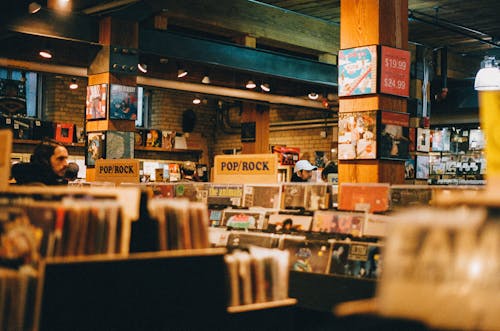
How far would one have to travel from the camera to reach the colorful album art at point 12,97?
12.8 metres

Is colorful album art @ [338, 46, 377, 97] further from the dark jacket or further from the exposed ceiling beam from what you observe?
the exposed ceiling beam

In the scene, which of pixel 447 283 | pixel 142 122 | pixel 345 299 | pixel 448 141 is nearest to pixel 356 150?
pixel 345 299

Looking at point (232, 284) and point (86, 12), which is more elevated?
point (86, 12)

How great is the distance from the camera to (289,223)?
514cm

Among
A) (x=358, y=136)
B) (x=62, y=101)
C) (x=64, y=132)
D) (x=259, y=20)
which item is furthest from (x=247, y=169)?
(x=62, y=101)

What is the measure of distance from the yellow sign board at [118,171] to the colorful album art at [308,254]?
2780 mm

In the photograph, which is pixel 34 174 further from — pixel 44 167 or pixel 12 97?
pixel 12 97

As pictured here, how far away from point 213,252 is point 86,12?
6.71 meters

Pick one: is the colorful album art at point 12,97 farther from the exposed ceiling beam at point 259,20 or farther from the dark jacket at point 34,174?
the dark jacket at point 34,174

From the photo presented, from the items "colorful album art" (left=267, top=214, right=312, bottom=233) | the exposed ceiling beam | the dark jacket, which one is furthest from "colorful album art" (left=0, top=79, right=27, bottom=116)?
"colorful album art" (left=267, top=214, right=312, bottom=233)

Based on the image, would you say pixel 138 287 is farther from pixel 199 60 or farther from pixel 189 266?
pixel 199 60

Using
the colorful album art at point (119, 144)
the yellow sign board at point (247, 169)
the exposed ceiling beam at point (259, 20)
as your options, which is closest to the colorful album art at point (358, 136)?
the yellow sign board at point (247, 169)

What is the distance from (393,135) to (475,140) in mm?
6671

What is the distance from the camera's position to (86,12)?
9047 mm
